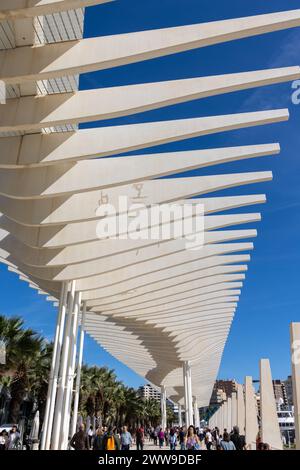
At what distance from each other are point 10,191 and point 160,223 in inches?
177

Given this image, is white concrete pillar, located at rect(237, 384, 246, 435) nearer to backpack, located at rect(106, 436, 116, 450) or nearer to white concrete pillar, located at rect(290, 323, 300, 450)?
white concrete pillar, located at rect(290, 323, 300, 450)

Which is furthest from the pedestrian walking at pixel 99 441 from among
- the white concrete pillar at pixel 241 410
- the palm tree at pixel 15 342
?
the white concrete pillar at pixel 241 410

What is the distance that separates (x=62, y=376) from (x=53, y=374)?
39 cm

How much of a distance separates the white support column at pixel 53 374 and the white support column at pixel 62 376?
260 mm

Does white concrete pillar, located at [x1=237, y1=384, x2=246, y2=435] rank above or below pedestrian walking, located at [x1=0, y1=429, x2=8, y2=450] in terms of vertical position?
above

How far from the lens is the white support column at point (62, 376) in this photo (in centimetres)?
1458

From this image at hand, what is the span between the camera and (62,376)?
15.2m

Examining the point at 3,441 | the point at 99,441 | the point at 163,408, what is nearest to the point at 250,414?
the point at 99,441

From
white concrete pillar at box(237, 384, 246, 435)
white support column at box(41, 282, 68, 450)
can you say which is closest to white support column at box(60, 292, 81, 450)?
white support column at box(41, 282, 68, 450)

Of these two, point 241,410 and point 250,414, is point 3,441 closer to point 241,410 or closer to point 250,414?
point 250,414

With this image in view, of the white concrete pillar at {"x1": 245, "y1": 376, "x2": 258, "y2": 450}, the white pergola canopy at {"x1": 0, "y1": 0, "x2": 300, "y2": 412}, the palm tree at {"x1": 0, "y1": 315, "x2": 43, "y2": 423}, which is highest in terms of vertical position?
the white pergola canopy at {"x1": 0, "y1": 0, "x2": 300, "y2": 412}

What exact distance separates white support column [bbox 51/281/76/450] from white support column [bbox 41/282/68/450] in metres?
0.26

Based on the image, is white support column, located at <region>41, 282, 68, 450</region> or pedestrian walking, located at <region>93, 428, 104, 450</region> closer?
pedestrian walking, located at <region>93, 428, 104, 450</region>

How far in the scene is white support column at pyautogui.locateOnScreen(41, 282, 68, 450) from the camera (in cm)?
1402
